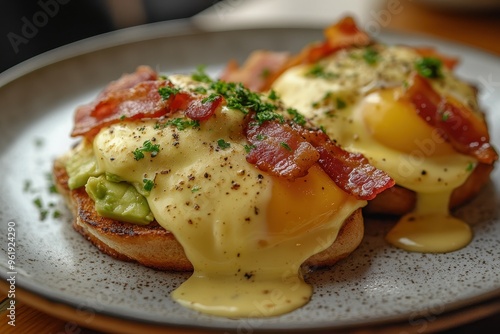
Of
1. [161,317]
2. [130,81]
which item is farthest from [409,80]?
[161,317]

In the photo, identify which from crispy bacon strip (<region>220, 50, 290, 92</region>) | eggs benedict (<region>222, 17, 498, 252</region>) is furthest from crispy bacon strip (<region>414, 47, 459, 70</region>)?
crispy bacon strip (<region>220, 50, 290, 92</region>)

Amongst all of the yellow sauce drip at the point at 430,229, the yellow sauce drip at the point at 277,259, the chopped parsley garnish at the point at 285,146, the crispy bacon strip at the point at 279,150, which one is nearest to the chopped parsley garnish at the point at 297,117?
the crispy bacon strip at the point at 279,150

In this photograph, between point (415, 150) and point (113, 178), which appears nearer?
point (113, 178)

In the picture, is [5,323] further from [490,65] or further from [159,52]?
[490,65]

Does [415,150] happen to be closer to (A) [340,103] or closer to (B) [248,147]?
(A) [340,103]

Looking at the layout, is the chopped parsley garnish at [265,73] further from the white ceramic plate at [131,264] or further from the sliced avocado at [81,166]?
the sliced avocado at [81,166]

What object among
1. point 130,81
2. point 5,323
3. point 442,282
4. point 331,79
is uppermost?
point 130,81

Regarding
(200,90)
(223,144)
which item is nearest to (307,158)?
(223,144)
